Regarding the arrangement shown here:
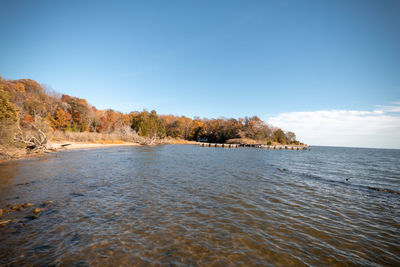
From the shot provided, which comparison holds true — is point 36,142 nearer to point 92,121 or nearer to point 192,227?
point 192,227

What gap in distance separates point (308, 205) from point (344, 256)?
4456mm

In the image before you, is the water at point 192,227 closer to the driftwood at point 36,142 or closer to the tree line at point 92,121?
the driftwood at point 36,142

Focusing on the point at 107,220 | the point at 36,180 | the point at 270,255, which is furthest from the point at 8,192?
the point at 270,255

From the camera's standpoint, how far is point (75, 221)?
6.43m

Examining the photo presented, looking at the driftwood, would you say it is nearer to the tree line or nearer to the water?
the tree line

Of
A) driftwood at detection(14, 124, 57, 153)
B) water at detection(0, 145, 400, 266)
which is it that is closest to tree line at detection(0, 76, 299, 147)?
driftwood at detection(14, 124, 57, 153)

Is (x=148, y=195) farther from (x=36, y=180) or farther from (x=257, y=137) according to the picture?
(x=257, y=137)

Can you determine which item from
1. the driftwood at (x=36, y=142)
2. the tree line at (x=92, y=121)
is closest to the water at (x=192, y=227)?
the driftwood at (x=36, y=142)

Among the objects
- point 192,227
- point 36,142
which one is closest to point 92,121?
point 36,142

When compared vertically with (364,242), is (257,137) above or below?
above

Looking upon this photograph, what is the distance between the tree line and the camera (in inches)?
1057

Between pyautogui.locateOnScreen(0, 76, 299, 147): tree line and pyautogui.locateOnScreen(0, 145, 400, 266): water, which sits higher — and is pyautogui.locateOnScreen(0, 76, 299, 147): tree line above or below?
above

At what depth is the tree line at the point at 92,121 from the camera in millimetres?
26856

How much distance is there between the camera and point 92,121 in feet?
212
